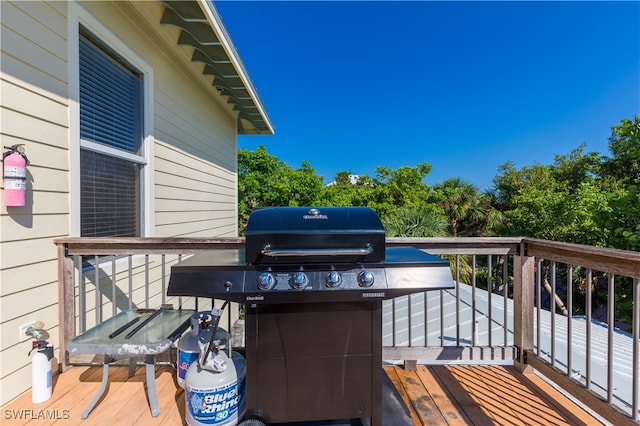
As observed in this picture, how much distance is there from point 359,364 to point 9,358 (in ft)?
6.70

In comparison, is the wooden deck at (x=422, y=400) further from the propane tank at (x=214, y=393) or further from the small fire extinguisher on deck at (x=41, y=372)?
the propane tank at (x=214, y=393)

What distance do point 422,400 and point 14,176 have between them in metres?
2.67

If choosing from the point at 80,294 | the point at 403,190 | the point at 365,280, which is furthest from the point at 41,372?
the point at 403,190

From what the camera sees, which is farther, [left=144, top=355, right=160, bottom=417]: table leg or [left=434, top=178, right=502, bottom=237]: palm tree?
[left=434, top=178, right=502, bottom=237]: palm tree

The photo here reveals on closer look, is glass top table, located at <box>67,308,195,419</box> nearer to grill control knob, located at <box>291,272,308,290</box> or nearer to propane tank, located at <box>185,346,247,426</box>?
propane tank, located at <box>185,346,247,426</box>

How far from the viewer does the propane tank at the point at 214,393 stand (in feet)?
4.67

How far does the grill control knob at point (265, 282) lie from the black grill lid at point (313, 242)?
7cm

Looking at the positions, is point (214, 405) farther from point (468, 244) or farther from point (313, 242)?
point (468, 244)

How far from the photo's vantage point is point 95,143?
2568mm

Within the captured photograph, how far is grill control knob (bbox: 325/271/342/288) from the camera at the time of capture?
1.31 metres

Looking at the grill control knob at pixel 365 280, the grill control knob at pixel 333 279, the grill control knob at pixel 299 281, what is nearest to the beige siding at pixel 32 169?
the grill control knob at pixel 299 281

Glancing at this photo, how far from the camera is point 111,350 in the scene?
1.57 metres

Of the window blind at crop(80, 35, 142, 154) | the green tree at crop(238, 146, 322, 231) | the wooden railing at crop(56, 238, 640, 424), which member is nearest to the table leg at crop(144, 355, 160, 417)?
the wooden railing at crop(56, 238, 640, 424)

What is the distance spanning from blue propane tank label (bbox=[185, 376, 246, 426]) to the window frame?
1.62 m
